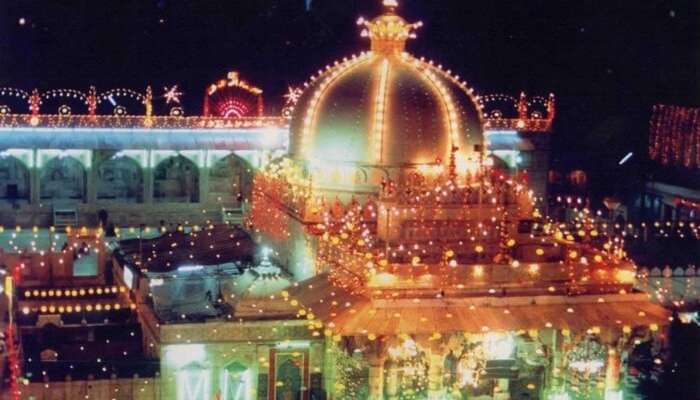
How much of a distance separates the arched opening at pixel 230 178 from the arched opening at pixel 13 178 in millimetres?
7093

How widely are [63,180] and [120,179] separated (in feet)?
7.30

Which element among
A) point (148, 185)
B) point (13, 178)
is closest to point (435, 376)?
point (148, 185)

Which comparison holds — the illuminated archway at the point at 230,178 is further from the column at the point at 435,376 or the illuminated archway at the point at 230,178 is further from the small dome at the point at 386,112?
the column at the point at 435,376

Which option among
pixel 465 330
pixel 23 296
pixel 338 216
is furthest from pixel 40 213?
pixel 465 330

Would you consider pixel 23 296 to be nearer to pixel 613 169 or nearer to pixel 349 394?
pixel 349 394

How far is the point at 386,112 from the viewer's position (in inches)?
1003

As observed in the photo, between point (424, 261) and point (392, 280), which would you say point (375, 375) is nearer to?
point (392, 280)

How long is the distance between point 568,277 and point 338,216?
5.38 meters

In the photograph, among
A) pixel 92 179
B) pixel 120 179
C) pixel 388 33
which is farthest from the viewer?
pixel 120 179

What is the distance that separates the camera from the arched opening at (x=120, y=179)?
149 ft

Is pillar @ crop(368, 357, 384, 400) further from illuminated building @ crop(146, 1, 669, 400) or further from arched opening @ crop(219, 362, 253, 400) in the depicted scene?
arched opening @ crop(219, 362, 253, 400)

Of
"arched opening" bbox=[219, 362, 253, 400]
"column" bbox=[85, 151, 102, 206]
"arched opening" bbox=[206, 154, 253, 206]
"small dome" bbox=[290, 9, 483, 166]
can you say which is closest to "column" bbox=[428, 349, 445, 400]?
"arched opening" bbox=[219, 362, 253, 400]

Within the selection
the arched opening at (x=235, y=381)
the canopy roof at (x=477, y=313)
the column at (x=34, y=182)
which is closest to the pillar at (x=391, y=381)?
the canopy roof at (x=477, y=313)

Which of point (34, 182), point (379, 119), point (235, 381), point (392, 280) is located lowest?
point (235, 381)
